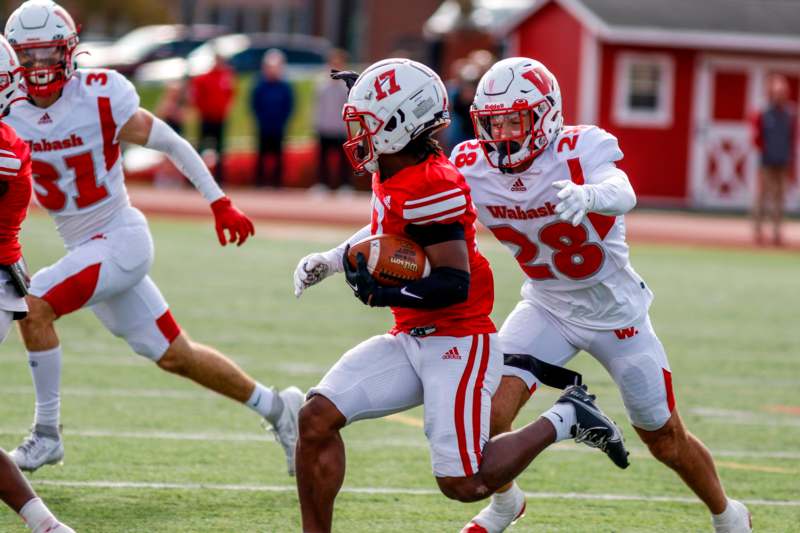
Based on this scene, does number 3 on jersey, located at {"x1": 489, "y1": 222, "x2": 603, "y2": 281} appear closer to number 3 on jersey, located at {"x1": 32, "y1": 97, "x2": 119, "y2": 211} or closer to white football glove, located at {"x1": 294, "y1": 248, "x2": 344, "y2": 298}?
white football glove, located at {"x1": 294, "y1": 248, "x2": 344, "y2": 298}

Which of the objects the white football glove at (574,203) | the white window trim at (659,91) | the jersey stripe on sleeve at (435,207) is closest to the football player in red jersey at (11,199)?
the jersey stripe on sleeve at (435,207)

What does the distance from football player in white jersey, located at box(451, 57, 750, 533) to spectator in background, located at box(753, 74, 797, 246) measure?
12.9m

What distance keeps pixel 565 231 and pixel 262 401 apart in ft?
6.10

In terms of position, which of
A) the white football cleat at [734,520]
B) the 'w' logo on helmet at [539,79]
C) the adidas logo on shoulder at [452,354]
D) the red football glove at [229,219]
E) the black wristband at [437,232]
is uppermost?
the 'w' logo on helmet at [539,79]

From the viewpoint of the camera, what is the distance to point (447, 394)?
4.86 meters

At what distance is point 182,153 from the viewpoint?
6.62m

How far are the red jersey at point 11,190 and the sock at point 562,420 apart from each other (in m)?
1.92

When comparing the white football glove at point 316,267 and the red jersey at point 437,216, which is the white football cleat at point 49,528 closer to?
the white football glove at point 316,267

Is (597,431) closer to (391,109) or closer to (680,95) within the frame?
(391,109)

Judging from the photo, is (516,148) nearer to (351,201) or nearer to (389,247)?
(389,247)

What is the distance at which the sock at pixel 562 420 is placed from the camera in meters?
5.05

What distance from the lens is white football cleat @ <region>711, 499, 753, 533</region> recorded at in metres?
5.43

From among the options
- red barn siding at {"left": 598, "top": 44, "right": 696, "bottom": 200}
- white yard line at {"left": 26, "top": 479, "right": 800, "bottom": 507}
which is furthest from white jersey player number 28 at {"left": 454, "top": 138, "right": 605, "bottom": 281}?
red barn siding at {"left": 598, "top": 44, "right": 696, "bottom": 200}

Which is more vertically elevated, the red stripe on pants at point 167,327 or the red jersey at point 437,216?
the red jersey at point 437,216
